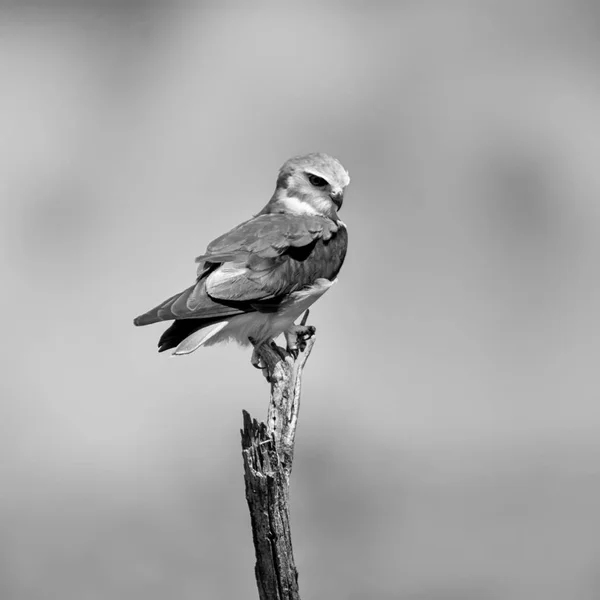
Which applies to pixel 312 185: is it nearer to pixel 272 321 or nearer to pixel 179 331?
pixel 272 321

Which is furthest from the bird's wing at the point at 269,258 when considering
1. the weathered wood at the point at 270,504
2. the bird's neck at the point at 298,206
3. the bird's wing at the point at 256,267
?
the weathered wood at the point at 270,504

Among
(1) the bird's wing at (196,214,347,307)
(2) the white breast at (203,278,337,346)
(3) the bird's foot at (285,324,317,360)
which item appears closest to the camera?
(1) the bird's wing at (196,214,347,307)

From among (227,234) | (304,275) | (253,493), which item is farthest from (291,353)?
(253,493)

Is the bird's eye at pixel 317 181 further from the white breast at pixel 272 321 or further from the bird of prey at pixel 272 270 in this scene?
the white breast at pixel 272 321

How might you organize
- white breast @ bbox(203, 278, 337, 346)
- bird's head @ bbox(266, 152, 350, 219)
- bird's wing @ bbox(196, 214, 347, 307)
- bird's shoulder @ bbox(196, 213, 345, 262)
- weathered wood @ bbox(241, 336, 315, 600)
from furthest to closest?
bird's head @ bbox(266, 152, 350, 219), white breast @ bbox(203, 278, 337, 346), bird's shoulder @ bbox(196, 213, 345, 262), bird's wing @ bbox(196, 214, 347, 307), weathered wood @ bbox(241, 336, 315, 600)

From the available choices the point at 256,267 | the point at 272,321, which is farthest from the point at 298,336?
the point at 256,267

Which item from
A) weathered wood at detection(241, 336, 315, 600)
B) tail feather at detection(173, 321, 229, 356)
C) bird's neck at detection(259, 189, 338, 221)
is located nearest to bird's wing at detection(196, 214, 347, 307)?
tail feather at detection(173, 321, 229, 356)

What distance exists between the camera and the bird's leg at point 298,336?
7557mm

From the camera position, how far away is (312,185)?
325 inches

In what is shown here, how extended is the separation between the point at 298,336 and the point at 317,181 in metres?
1.60

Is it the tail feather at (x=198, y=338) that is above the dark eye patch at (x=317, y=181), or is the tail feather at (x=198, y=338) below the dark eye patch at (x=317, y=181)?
below

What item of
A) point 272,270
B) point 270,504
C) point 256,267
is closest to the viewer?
point 270,504

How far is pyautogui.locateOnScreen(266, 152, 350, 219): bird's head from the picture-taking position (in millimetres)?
8188

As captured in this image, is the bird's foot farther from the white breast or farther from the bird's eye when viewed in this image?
the bird's eye
